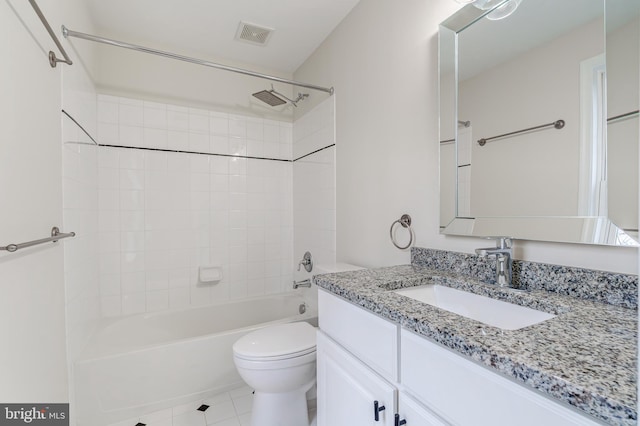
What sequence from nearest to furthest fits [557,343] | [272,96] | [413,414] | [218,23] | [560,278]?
[557,343]
[413,414]
[560,278]
[218,23]
[272,96]

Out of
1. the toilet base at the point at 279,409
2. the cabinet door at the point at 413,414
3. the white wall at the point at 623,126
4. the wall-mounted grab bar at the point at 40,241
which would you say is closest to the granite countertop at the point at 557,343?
the cabinet door at the point at 413,414

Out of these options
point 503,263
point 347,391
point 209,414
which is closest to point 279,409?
point 209,414

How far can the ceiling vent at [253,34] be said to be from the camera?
7.18 ft

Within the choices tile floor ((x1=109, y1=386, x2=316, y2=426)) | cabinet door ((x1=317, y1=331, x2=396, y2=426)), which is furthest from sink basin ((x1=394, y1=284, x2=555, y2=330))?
tile floor ((x1=109, y1=386, x2=316, y2=426))

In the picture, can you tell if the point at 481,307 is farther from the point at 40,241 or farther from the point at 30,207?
the point at 30,207

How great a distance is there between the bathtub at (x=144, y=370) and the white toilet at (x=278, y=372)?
0.41 m

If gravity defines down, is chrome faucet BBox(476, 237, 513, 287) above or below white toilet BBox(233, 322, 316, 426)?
above

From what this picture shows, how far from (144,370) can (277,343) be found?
2.73 feet

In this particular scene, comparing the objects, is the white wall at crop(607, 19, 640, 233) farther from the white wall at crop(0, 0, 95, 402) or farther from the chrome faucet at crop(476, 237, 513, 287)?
the white wall at crop(0, 0, 95, 402)

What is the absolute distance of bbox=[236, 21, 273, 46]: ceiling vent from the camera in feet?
7.18

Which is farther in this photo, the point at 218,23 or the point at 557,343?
the point at 218,23

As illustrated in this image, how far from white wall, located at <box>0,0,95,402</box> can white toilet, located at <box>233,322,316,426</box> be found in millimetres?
779

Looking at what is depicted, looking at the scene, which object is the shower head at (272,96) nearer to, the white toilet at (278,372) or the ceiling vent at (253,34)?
the ceiling vent at (253,34)

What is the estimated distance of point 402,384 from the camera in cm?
80
